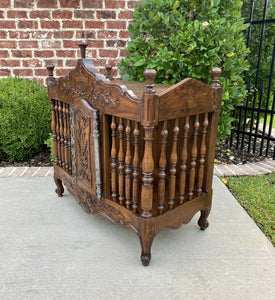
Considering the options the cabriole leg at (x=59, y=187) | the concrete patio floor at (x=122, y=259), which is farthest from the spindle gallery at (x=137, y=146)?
the cabriole leg at (x=59, y=187)

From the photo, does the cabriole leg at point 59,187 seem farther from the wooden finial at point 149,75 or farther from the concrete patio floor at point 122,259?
the wooden finial at point 149,75

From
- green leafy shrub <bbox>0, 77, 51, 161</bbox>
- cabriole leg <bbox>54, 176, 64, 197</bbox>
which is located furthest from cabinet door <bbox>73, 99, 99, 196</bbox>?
green leafy shrub <bbox>0, 77, 51, 161</bbox>

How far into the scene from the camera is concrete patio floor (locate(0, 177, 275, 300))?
5.80ft

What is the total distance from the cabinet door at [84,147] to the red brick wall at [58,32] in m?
2.55

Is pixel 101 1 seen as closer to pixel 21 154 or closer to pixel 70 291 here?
pixel 21 154

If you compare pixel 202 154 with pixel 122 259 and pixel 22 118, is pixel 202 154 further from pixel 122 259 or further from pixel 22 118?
pixel 22 118

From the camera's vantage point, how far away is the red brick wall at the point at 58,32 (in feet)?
14.4

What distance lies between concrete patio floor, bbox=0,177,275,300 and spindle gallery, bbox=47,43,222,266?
18 cm

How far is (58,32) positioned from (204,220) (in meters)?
3.71

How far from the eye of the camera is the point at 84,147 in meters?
2.28

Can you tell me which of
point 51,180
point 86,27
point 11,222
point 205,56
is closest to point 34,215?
point 11,222

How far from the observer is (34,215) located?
2670 mm

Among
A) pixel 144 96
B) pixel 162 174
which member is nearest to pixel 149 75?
pixel 144 96

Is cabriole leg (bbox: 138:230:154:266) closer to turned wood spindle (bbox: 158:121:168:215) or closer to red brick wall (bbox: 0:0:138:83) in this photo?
turned wood spindle (bbox: 158:121:168:215)
